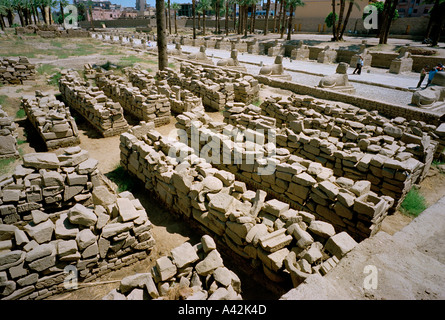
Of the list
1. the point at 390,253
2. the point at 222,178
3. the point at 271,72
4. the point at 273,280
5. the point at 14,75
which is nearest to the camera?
the point at 390,253

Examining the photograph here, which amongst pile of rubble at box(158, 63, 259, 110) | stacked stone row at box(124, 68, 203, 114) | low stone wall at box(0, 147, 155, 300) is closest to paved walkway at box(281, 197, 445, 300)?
low stone wall at box(0, 147, 155, 300)

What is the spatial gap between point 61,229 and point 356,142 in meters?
8.50

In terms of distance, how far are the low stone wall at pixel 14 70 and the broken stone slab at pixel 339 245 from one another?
20357 mm

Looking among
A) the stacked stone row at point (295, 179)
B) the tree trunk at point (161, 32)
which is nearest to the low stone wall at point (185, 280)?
the stacked stone row at point (295, 179)

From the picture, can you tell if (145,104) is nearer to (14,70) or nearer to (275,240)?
(275,240)

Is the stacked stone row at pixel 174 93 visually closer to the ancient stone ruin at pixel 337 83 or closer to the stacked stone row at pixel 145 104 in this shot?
the stacked stone row at pixel 145 104

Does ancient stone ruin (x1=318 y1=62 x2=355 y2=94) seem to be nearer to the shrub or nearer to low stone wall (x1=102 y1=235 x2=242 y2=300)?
the shrub

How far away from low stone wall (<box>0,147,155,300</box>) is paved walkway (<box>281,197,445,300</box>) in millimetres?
3160

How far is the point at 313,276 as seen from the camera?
3484 mm

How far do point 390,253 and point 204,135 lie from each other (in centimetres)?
540

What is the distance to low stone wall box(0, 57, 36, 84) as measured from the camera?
52.9ft
